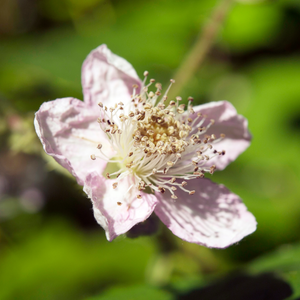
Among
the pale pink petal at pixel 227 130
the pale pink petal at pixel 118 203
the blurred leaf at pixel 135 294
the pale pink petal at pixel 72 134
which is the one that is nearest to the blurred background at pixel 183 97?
the blurred leaf at pixel 135 294

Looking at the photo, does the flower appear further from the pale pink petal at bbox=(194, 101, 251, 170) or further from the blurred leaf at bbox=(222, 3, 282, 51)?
the blurred leaf at bbox=(222, 3, 282, 51)

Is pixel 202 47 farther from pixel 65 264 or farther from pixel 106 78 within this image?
pixel 65 264

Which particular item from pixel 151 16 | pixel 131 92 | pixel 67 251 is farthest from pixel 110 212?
pixel 151 16

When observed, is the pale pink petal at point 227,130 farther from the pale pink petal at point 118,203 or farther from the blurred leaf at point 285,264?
the blurred leaf at point 285,264

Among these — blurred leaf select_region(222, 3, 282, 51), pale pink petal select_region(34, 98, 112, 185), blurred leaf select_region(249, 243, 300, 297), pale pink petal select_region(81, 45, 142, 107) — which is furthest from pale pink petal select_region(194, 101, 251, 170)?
blurred leaf select_region(222, 3, 282, 51)

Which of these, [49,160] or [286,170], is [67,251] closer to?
[49,160]

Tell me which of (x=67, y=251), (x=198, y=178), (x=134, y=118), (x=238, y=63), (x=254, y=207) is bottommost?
(x=67, y=251)
